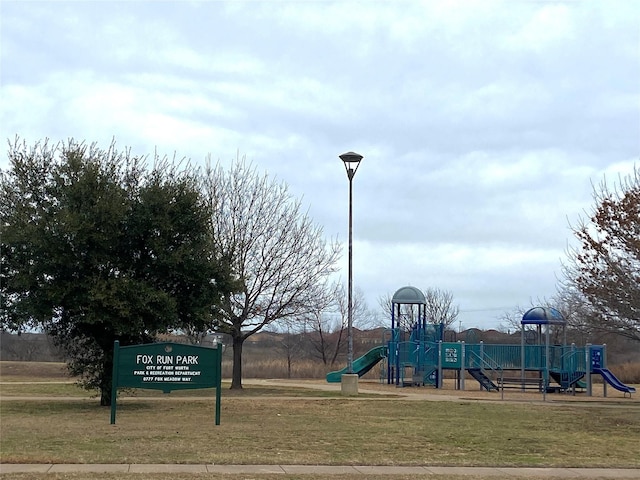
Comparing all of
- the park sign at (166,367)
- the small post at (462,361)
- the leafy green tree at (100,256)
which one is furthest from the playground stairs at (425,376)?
the park sign at (166,367)

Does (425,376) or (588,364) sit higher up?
(588,364)

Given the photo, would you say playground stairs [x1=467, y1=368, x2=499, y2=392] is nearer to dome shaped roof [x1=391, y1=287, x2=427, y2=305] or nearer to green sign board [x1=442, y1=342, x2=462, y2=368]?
green sign board [x1=442, y1=342, x2=462, y2=368]

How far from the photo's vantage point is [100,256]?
20.5 metres

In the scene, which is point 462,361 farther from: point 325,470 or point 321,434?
point 325,470

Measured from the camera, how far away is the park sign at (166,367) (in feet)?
56.5

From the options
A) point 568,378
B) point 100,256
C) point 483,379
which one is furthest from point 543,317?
point 100,256

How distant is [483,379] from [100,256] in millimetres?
20506

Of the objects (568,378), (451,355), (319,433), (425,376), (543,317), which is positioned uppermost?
(543,317)

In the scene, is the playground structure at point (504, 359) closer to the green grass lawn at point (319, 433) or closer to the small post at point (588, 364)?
the small post at point (588, 364)

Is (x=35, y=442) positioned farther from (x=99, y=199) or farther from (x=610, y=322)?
(x=610, y=322)

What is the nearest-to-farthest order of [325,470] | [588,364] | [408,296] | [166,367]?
[325,470] < [166,367] < [588,364] < [408,296]

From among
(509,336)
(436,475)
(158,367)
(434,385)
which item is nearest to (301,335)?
(509,336)

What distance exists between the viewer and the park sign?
1722cm

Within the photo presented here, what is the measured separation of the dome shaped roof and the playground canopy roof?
19.0 ft
